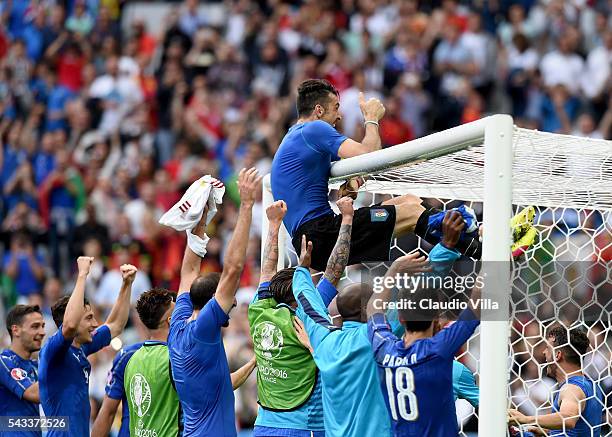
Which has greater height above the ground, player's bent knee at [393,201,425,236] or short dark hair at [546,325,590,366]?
player's bent knee at [393,201,425,236]

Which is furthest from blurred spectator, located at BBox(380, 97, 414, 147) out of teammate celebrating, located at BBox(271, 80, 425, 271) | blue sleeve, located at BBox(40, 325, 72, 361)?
blue sleeve, located at BBox(40, 325, 72, 361)

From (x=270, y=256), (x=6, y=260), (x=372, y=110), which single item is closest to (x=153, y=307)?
(x=270, y=256)

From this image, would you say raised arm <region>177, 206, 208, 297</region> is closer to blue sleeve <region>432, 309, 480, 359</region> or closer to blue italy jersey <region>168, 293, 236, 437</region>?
blue italy jersey <region>168, 293, 236, 437</region>

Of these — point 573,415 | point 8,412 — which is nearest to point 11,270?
point 8,412

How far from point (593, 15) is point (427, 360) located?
11612 millimetres

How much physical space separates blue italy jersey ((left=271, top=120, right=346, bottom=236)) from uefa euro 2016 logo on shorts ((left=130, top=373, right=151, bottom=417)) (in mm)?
1385

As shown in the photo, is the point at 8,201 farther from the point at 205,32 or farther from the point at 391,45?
the point at 391,45

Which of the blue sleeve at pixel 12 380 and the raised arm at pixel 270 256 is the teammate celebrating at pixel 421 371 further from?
the blue sleeve at pixel 12 380

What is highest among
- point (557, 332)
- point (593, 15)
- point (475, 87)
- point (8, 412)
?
point (593, 15)

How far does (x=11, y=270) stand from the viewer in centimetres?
1558

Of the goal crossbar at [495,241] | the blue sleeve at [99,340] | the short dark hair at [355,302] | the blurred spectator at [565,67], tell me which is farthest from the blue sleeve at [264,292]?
the blurred spectator at [565,67]

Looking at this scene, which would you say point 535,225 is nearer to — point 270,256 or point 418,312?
point 270,256

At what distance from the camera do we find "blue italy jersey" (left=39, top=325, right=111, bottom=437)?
7.94m

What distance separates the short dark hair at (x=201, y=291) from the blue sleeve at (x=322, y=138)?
1087 millimetres
